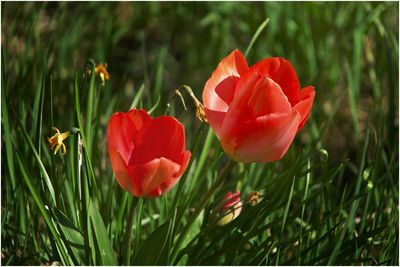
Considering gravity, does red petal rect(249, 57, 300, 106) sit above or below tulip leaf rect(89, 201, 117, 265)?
above

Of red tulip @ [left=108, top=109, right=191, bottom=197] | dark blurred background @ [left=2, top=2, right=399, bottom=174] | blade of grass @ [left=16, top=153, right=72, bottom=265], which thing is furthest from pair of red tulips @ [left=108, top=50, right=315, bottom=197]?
dark blurred background @ [left=2, top=2, right=399, bottom=174]

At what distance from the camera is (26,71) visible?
4.67ft

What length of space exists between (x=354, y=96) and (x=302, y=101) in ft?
2.63

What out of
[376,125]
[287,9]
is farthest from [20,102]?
[287,9]

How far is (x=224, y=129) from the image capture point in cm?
88

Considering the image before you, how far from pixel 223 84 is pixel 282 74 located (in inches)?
2.6

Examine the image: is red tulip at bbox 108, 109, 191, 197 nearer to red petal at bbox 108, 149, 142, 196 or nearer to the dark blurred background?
red petal at bbox 108, 149, 142, 196

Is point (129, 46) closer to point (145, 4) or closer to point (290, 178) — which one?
point (145, 4)

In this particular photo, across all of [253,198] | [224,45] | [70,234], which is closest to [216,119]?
[253,198]

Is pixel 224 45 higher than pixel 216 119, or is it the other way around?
pixel 216 119

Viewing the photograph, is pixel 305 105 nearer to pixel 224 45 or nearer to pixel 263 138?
pixel 263 138

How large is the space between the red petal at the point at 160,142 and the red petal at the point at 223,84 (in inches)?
1.8

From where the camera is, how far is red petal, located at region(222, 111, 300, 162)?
0.86m

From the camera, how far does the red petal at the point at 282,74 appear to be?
35.5 inches
